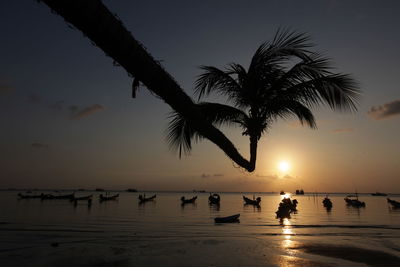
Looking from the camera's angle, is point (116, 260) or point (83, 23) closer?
point (83, 23)

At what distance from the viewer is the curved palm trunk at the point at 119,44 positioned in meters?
1.52

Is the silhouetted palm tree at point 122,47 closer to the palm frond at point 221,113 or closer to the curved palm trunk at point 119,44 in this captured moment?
the curved palm trunk at point 119,44

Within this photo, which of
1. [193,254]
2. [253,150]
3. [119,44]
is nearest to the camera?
[119,44]

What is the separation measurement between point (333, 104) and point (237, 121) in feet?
5.35

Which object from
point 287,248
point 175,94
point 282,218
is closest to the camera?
point 175,94

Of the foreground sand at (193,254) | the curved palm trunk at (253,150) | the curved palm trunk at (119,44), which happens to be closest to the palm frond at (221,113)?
the curved palm trunk at (253,150)

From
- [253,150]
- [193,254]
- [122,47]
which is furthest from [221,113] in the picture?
[193,254]

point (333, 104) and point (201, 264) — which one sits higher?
point (333, 104)

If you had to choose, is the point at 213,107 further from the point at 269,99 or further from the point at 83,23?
the point at 83,23

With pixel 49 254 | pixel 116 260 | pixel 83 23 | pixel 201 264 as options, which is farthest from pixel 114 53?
pixel 49 254

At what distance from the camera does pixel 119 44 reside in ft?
5.82

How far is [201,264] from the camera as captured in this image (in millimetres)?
8555

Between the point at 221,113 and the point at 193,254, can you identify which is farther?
the point at 193,254

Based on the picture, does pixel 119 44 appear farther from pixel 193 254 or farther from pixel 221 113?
pixel 193 254
